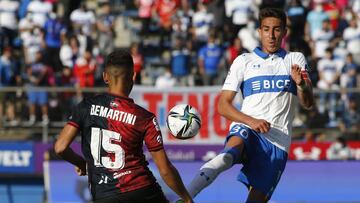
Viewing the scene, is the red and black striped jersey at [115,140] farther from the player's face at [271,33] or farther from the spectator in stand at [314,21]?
the spectator in stand at [314,21]

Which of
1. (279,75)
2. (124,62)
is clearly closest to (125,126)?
(124,62)

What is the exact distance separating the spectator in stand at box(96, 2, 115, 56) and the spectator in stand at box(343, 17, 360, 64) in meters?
5.75

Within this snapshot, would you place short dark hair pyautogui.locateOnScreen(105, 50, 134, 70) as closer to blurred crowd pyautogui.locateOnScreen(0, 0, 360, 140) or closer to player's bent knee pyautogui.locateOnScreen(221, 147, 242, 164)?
player's bent knee pyautogui.locateOnScreen(221, 147, 242, 164)

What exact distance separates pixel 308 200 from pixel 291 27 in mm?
6535

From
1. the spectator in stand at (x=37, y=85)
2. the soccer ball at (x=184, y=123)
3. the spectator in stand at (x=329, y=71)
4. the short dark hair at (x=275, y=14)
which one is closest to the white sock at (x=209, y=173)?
the soccer ball at (x=184, y=123)

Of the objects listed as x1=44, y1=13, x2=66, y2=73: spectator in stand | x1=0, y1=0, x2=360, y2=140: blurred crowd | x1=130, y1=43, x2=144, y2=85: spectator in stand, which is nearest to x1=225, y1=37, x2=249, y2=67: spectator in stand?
x1=0, y1=0, x2=360, y2=140: blurred crowd

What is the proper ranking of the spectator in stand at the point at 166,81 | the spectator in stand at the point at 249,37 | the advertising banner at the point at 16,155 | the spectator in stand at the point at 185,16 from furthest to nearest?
the spectator in stand at the point at 185,16 < the spectator in stand at the point at 249,37 < the spectator in stand at the point at 166,81 < the advertising banner at the point at 16,155

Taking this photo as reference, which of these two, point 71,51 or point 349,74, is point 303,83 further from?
point 71,51

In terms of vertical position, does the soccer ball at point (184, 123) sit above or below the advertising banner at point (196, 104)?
above

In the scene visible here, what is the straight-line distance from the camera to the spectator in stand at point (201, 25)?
22.1 meters

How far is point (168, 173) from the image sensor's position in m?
7.19

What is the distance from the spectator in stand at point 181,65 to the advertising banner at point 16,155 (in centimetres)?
383

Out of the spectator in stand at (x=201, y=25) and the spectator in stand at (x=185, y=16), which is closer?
the spectator in stand at (x=201, y=25)

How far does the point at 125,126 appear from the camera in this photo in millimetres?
7258
